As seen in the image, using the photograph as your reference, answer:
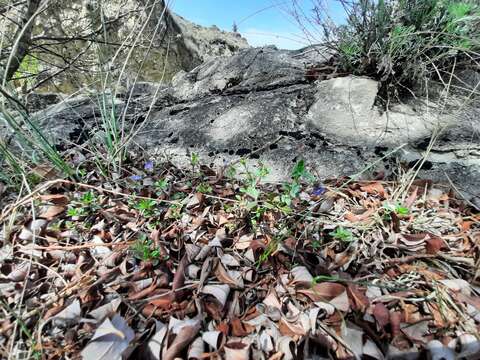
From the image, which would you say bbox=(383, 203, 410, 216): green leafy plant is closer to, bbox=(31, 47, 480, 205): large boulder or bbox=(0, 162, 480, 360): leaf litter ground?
bbox=(0, 162, 480, 360): leaf litter ground

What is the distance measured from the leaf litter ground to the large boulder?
24 centimetres

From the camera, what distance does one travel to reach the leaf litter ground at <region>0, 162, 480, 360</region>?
91 centimetres

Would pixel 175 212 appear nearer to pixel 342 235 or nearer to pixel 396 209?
pixel 342 235

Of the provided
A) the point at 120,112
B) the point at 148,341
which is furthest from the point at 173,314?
the point at 120,112

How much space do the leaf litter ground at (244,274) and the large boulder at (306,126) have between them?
24 centimetres

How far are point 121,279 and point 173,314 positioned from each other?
24cm

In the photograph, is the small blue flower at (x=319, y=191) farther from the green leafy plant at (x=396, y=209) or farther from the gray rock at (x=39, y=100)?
the gray rock at (x=39, y=100)

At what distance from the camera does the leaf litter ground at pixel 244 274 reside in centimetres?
91

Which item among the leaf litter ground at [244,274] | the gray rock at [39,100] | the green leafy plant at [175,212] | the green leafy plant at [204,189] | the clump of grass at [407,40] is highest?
the gray rock at [39,100]

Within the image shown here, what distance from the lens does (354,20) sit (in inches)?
82.7

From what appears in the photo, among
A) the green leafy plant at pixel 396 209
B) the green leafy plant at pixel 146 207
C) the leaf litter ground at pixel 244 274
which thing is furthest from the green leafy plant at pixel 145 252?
the green leafy plant at pixel 396 209

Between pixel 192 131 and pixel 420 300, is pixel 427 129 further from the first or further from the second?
pixel 192 131

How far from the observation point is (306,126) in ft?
6.41

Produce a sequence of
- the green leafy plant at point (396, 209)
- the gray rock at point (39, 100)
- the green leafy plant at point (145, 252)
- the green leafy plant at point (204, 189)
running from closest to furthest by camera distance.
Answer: the green leafy plant at point (145, 252), the green leafy plant at point (396, 209), the green leafy plant at point (204, 189), the gray rock at point (39, 100)
